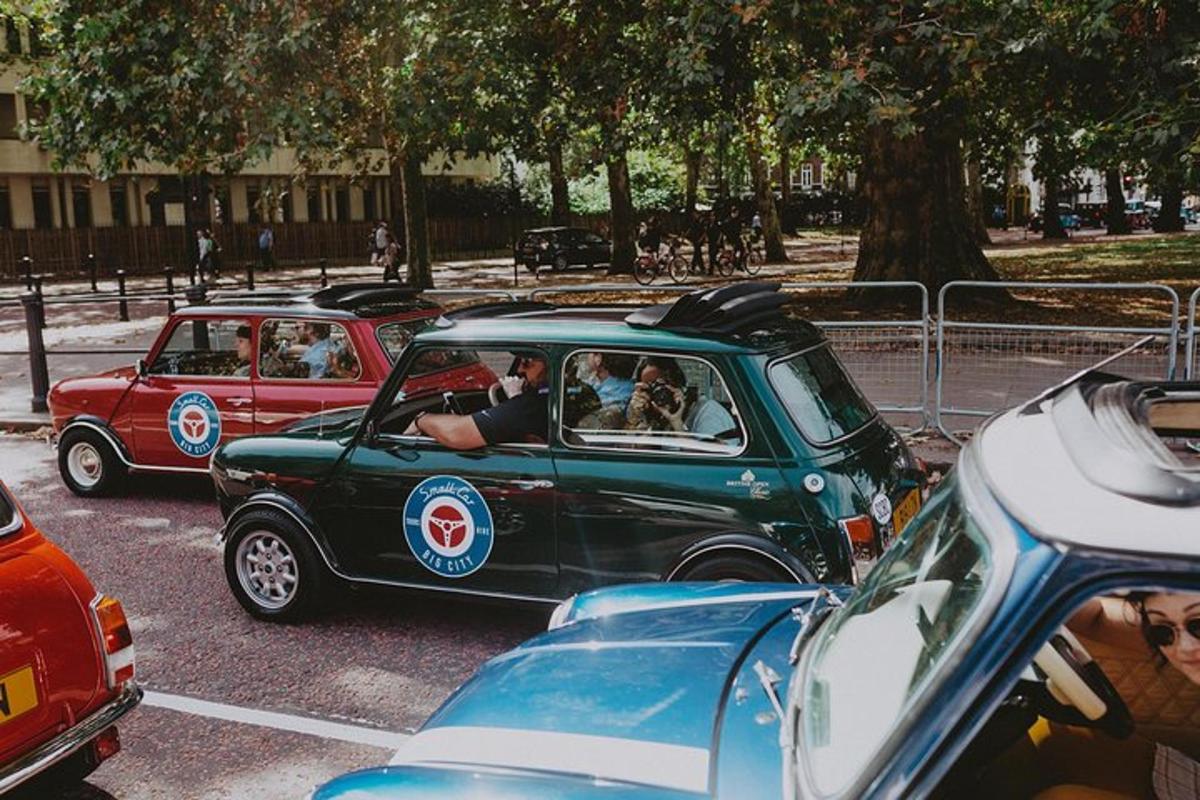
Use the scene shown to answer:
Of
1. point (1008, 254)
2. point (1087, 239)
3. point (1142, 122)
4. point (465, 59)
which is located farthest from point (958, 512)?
point (1087, 239)

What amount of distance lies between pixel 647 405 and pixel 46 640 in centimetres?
270

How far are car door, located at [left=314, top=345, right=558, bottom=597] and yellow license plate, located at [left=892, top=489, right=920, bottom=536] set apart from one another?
1579 mm

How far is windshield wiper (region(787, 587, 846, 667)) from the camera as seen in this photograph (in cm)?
288

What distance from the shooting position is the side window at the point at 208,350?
888 centimetres

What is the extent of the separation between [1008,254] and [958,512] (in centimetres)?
3774

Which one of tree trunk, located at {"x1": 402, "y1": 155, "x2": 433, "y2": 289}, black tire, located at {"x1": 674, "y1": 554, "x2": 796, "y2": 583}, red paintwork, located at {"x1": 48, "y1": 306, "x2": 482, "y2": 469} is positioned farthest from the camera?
tree trunk, located at {"x1": 402, "y1": 155, "x2": 433, "y2": 289}

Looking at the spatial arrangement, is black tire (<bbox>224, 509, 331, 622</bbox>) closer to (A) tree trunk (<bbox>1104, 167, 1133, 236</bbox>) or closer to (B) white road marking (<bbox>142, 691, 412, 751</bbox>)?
(B) white road marking (<bbox>142, 691, 412, 751</bbox>)

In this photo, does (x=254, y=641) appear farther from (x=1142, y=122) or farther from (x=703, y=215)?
(x=703, y=215)

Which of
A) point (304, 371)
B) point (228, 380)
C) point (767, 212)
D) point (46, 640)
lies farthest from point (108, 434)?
point (767, 212)

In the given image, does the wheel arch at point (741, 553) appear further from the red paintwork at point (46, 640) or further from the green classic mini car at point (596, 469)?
the red paintwork at point (46, 640)

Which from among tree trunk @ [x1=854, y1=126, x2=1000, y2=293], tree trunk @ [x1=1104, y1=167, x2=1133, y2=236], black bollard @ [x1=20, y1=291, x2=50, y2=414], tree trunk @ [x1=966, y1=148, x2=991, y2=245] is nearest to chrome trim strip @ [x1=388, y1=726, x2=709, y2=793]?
black bollard @ [x1=20, y1=291, x2=50, y2=414]

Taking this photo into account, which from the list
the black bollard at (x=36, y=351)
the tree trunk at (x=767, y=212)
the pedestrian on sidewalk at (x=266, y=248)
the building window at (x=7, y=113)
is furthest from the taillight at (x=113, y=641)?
the building window at (x=7, y=113)

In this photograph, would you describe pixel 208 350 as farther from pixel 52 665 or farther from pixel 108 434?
pixel 52 665

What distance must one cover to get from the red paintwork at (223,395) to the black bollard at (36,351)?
3.62m
